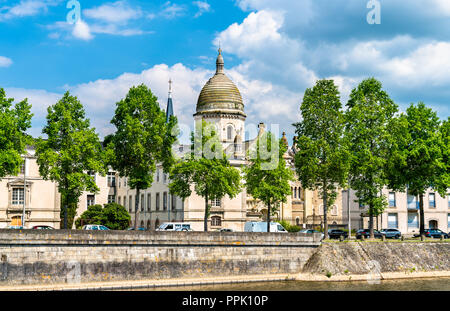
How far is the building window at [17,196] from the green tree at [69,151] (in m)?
17.4

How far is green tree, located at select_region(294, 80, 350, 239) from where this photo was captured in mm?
50188

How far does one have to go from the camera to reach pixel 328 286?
1581 inches

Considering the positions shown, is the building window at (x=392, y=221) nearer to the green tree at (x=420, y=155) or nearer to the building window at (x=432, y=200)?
the building window at (x=432, y=200)

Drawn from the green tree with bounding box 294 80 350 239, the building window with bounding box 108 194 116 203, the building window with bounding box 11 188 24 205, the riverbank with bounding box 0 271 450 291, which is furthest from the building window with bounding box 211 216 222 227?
the riverbank with bounding box 0 271 450 291

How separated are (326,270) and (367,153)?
44.6ft

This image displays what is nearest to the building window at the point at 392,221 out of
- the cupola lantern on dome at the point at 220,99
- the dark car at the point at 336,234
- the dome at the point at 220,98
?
the dark car at the point at 336,234

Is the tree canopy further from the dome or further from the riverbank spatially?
the dome

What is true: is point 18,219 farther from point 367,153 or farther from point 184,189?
point 367,153

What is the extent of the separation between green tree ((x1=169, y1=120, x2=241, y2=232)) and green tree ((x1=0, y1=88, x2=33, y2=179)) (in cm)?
1543

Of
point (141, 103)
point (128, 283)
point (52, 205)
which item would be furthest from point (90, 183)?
point (52, 205)

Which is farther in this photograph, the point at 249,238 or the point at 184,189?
the point at 184,189

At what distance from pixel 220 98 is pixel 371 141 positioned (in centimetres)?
4125

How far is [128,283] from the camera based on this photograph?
3659 cm

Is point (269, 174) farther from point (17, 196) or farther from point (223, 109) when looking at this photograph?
point (223, 109)
